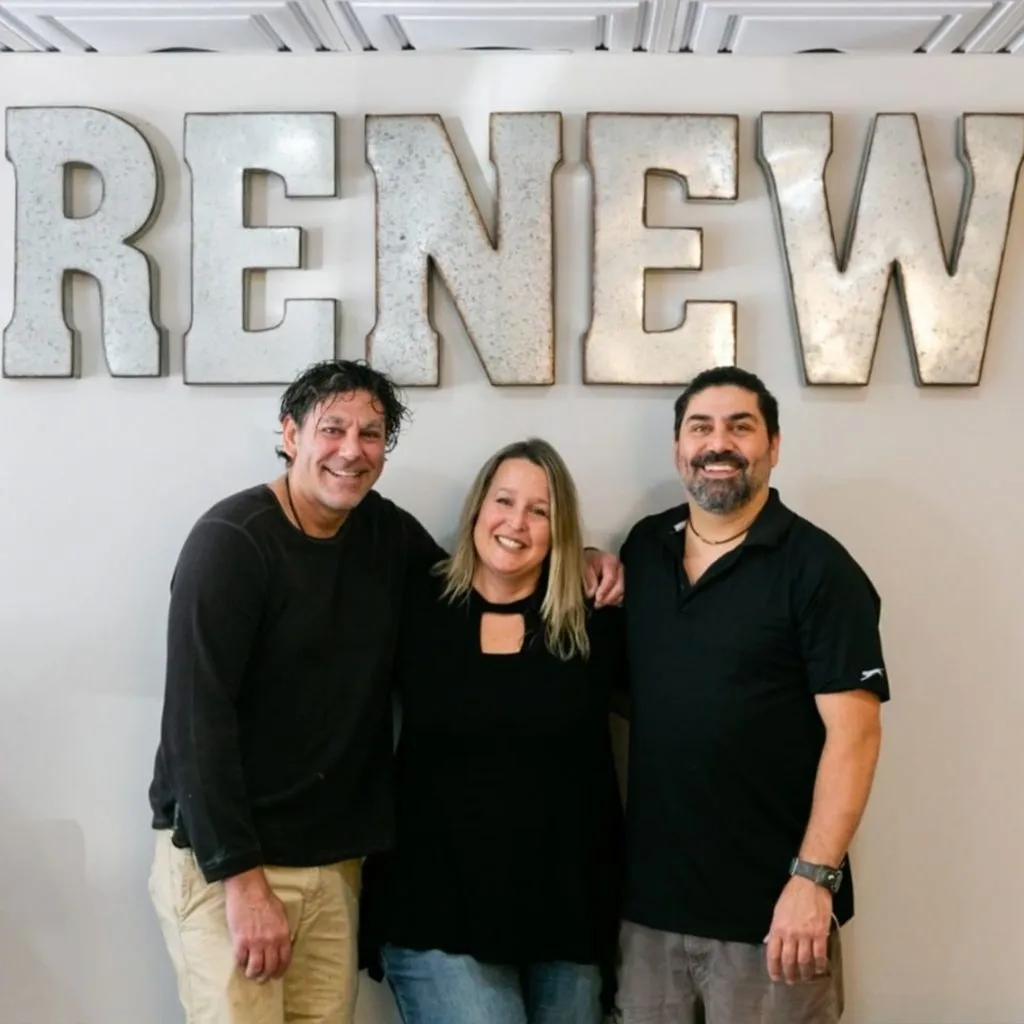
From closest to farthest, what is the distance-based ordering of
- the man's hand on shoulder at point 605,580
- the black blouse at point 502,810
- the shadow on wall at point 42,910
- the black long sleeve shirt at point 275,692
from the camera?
the black long sleeve shirt at point 275,692 → the black blouse at point 502,810 → the man's hand on shoulder at point 605,580 → the shadow on wall at point 42,910

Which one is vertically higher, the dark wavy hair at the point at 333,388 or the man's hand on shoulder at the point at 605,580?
the dark wavy hair at the point at 333,388

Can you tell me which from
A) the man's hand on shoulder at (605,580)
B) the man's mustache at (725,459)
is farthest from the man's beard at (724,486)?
the man's hand on shoulder at (605,580)

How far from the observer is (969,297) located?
2.05 metres

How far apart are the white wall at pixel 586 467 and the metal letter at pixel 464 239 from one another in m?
0.06

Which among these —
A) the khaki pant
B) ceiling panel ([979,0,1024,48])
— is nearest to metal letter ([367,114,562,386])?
ceiling panel ([979,0,1024,48])

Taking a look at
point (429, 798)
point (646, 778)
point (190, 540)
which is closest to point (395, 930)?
point (429, 798)

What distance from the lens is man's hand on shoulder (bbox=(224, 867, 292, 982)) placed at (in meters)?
1.60

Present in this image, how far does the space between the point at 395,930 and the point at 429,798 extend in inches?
9.6

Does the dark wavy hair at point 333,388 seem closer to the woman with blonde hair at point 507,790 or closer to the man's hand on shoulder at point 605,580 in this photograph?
the woman with blonde hair at point 507,790

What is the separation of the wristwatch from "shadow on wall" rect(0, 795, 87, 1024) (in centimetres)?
150

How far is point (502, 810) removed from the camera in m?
1.73

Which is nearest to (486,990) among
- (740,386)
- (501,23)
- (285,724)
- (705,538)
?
(285,724)

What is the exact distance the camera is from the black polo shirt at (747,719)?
5.49 feet

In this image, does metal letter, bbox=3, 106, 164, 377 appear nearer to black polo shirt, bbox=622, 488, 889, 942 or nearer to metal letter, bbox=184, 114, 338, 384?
metal letter, bbox=184, 114, 338, 384
